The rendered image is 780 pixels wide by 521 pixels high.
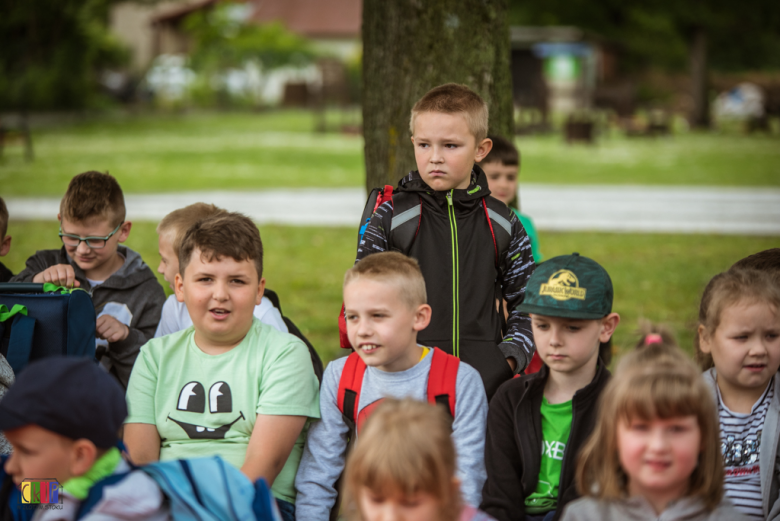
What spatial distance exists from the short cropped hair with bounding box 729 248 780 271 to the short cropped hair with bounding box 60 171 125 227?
287 cm

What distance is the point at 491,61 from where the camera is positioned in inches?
197

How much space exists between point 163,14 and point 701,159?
53218mm

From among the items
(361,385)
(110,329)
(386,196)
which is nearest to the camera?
(361,385)

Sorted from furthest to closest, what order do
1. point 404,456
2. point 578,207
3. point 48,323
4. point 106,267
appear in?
point 578,207, point 106,267, point 48,323, point 404,456

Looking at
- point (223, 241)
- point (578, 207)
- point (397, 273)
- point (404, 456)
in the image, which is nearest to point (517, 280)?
point (397, 273)

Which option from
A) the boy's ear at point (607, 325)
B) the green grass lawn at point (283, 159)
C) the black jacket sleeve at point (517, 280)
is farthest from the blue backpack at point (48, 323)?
the green grass lawn at point (283, 159)

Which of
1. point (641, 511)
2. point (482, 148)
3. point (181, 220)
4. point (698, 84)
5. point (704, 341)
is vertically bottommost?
point (641, 511)

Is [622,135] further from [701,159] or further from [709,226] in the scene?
[709,226]

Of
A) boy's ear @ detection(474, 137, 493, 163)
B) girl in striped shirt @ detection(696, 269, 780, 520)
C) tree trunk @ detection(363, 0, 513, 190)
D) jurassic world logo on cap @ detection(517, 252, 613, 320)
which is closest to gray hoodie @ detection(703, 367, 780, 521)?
girl in striped shirt @ detection(696, 269, 780, 520)

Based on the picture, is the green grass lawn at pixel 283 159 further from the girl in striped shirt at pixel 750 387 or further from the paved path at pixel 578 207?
the girl in striped shirt at pixel 750 387

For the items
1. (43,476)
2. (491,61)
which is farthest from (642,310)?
(43,476)

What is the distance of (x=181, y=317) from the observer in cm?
375

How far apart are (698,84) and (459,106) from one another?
103 feet

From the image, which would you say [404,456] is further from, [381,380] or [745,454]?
[745,454]
